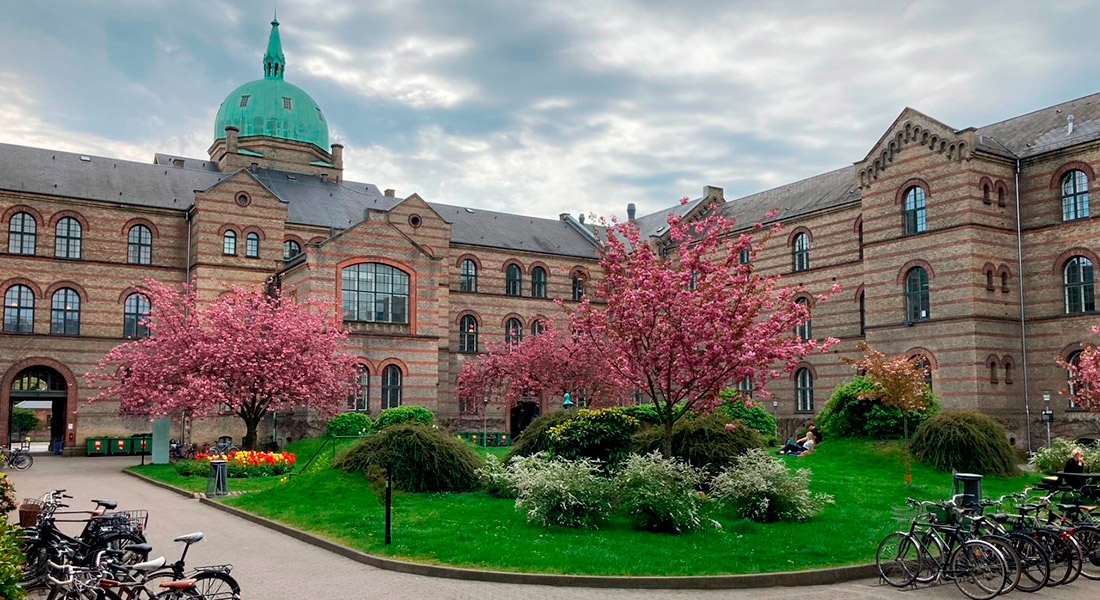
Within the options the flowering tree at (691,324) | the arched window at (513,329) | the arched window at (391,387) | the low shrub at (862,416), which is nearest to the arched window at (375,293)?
the arched window at (391,387)

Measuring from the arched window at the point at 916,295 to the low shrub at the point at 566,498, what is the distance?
2800 centimetres

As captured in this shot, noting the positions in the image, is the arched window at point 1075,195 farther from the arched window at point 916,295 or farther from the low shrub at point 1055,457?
the low shrub at point 1055,457

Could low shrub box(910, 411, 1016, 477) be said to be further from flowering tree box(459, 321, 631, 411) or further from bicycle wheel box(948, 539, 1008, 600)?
flowering tree box(459, 321, 631, 411)

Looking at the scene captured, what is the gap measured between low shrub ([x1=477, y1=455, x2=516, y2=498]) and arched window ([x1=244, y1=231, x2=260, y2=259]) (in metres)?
30.0

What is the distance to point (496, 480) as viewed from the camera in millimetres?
21984

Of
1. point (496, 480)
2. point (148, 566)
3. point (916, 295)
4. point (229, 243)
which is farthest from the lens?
point (229, 243)

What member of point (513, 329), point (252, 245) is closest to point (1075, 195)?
point (513, 329)

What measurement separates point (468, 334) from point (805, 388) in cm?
1915

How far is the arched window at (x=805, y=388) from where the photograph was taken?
48.8m

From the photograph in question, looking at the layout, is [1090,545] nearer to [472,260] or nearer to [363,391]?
[363,391]

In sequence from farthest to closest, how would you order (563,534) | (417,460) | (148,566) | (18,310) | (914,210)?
(18,310)
(914,210)
(417,460)
(563,534)
(148,566)

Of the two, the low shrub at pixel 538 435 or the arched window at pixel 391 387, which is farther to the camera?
the arched window at pixel 391 387

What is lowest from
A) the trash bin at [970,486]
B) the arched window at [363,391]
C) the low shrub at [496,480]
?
the low shrub at [496,480]

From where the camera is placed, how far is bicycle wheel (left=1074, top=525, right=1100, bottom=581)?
1457 cm
